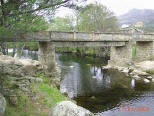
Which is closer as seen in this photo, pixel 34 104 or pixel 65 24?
pixel 34 104

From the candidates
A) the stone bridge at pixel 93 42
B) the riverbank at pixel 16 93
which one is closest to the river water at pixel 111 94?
the stone bridge at pixel 93 42

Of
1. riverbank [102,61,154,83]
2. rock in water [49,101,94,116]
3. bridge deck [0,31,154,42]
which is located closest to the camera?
rock in water [49,101,94,116]

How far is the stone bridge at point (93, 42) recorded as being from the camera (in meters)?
18.9

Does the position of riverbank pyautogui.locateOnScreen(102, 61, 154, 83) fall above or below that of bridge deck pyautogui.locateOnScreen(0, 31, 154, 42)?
below

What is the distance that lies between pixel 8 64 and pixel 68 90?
35.1ft

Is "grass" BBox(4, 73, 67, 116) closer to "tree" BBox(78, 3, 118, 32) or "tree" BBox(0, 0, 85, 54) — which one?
"tree" BBox(0, 0, 85, 54)

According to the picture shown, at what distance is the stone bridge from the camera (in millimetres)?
18906

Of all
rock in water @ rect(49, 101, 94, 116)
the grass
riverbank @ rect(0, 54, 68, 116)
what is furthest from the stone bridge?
rock in water @ rect(49, 101, 94, 116)

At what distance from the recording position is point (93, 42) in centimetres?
2462

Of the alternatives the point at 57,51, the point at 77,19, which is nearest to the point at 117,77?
the point at 77,19
